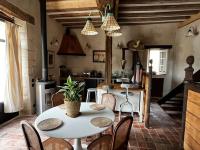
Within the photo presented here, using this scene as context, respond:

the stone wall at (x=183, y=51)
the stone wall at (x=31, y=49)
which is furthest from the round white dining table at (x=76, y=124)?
the stone wall at (x=183, y=51)

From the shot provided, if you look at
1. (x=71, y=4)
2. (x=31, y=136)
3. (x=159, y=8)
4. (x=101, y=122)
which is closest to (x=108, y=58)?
(x=71, y=4)

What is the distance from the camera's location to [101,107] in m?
2.26

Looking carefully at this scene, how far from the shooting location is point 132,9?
13.8ft

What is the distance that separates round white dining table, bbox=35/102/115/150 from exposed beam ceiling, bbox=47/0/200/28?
7.61 feet

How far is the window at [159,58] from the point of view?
19.5ft

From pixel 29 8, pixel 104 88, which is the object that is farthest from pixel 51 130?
pixel 29 8

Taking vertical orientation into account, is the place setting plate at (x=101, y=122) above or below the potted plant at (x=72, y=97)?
below

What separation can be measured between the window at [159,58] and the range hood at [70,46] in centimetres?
280

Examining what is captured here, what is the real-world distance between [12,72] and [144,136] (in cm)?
308

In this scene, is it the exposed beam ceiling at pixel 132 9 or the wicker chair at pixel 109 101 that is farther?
the exposed beam ceiling at pixel 132 9

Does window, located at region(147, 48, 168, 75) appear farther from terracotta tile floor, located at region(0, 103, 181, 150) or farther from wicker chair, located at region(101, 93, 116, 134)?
wicker chair, located at region(101, 93, 116, 134)

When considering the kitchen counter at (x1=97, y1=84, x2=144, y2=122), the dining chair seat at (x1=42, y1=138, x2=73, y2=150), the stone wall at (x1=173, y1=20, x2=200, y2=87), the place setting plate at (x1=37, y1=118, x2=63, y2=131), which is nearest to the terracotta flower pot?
the place setting plate at (x1=37, y1=118, x2=63, y2=131)

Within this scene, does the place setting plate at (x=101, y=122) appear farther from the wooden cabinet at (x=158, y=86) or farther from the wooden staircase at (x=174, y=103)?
the wooden cabinet at (x=158, y=86)

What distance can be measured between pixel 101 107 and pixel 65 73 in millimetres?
4109
